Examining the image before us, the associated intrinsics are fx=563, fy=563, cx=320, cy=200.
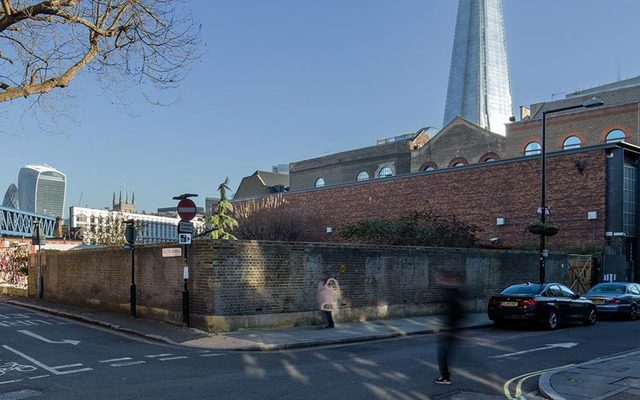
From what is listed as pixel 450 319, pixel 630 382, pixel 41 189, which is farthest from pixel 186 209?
pixel 41 189

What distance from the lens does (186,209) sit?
15250mm

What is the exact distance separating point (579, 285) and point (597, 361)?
1935cm

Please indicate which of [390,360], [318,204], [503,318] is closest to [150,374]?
[390,360]

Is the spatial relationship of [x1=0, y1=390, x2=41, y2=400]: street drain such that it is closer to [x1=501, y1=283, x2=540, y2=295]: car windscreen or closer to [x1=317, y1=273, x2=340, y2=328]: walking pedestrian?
[x1=317, y1=273, x2=340, y2=328]: walking pedestrian

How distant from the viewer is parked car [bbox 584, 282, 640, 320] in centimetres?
2064

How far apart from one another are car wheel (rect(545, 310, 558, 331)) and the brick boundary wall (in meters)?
3.42

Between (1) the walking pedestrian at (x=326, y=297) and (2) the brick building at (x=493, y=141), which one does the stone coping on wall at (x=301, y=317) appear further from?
(2) the brick building at (x=493, y=141)

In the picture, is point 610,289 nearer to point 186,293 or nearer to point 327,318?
point 327,318

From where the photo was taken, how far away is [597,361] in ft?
35.2

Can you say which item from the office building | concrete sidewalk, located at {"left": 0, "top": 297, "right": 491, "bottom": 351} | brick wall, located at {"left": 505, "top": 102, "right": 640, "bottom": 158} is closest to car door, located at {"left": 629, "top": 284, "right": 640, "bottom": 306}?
concrete sidewalk, located at {"left": 0, "top": 297, "right": 491, "bottom": 351}

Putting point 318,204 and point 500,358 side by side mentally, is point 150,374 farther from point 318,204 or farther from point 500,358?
point 318,204

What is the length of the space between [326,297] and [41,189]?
169649 millimetres

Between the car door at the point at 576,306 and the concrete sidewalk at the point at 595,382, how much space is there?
24.5 feet

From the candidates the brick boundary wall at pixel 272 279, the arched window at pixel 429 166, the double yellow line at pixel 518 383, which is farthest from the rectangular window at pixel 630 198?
the arched window at pixel 429 166
